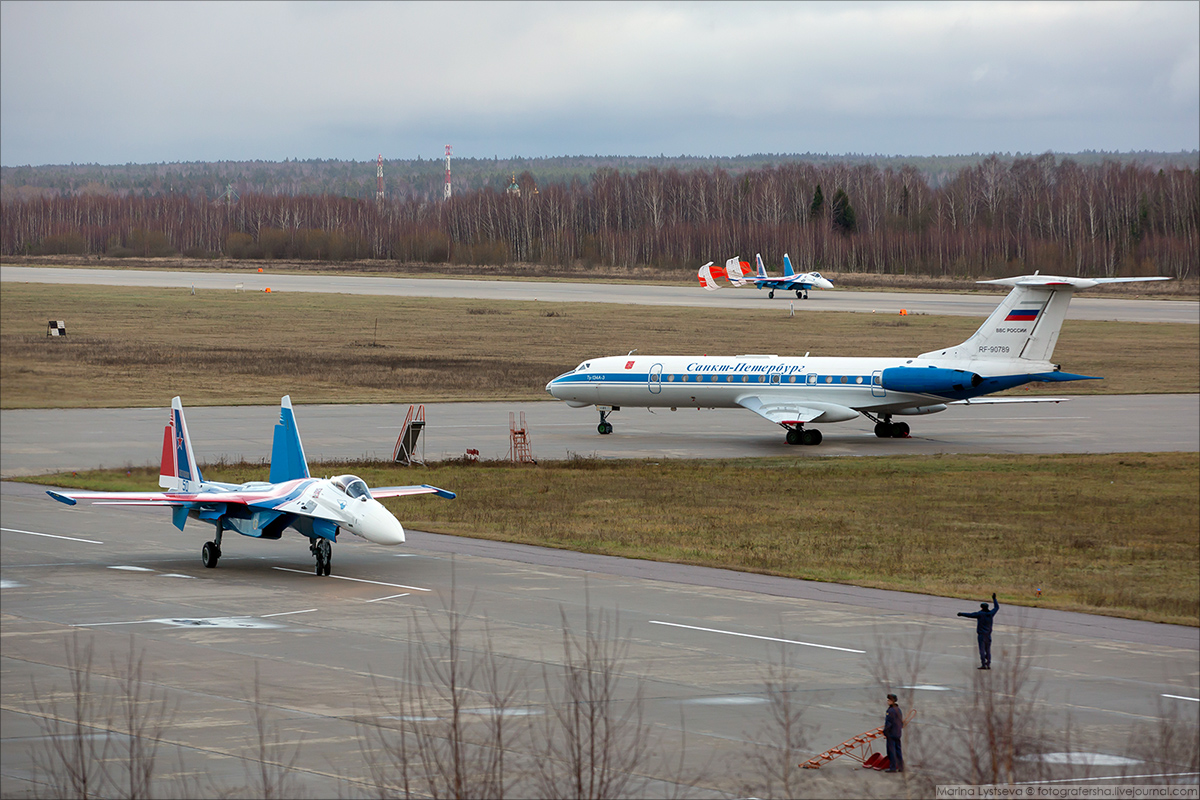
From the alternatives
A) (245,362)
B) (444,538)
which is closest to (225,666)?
(444,538)

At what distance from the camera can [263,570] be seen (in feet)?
112

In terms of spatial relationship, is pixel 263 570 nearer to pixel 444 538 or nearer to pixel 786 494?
pixel 444 538

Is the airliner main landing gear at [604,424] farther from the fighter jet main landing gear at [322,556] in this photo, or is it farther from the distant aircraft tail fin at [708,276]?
the distant aircraft tail fin at [708,276]

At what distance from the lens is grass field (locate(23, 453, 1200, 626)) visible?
3266 cm

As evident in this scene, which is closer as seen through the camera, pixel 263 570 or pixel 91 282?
pixel 263 570

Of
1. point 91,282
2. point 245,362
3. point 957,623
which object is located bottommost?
point 957,623

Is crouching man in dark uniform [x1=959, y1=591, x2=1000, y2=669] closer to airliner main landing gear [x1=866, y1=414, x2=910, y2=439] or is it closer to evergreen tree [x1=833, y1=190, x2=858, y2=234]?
airliner main landing gear [x1=866, y1=414, x2=910, y2=439]

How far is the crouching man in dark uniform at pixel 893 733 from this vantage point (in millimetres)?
16891

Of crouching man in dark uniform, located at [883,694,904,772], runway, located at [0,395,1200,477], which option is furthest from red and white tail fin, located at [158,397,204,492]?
crouching man in dark uniform, located at [883,694,904,772]

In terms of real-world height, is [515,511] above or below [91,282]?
below

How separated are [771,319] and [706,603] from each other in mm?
95294

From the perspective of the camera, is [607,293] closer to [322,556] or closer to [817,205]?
[817,205]

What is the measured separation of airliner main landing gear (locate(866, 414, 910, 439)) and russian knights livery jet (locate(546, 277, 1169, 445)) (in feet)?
0.16

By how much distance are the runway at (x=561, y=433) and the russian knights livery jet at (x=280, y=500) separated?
16723 mm
